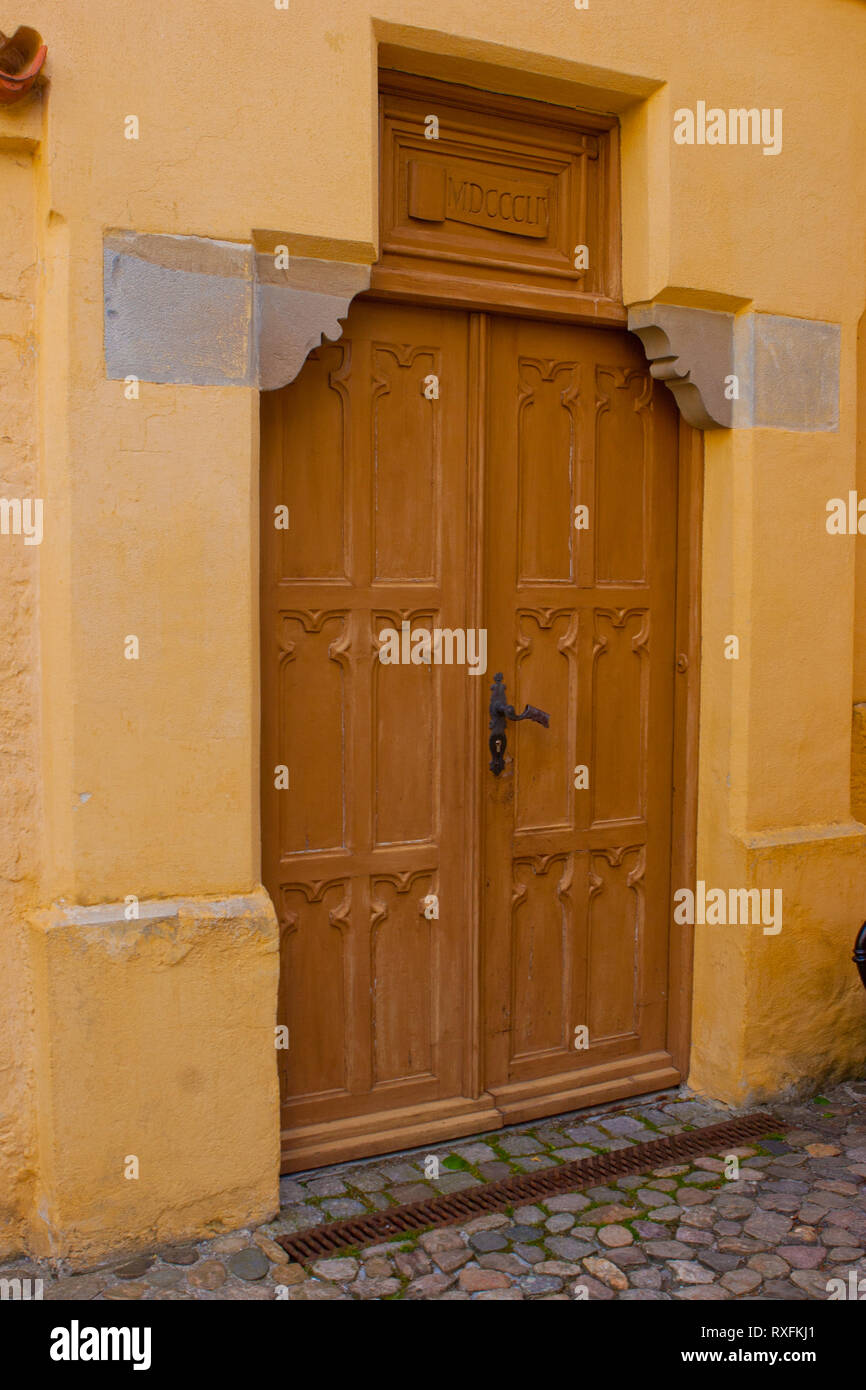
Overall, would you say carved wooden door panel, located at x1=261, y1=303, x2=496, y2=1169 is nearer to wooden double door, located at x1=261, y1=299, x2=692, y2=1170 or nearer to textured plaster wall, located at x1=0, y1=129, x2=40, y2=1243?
wooden double door, located at x1=261, y1=299, x2=692, y2=1170

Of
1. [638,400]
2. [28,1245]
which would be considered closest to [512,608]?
[638,400]

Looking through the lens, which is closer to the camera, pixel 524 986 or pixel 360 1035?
pixel 360 1035

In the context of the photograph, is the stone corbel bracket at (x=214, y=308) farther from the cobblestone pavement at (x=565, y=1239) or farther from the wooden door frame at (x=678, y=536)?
the cobblestone pavement at (x=565, y=1239)

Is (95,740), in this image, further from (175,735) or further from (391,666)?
(391,666)

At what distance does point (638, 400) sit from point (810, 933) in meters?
2.08

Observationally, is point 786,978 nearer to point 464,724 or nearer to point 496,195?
point 464,724

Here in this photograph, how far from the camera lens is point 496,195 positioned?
13.3 feet

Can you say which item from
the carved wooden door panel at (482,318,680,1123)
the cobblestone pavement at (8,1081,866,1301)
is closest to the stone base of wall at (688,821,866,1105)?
the carved wooden door panel at (482,318,680,1123)

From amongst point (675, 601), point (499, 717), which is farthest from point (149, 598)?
point (675, 601)

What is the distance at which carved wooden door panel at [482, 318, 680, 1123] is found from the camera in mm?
4211

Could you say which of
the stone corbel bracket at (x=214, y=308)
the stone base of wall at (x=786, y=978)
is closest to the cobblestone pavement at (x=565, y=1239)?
the stone base of wall at (x=786, y=978)

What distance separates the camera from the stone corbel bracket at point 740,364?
4.24 m

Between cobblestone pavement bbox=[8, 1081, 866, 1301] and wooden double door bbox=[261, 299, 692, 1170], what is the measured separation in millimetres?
189

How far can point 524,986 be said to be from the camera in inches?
170
